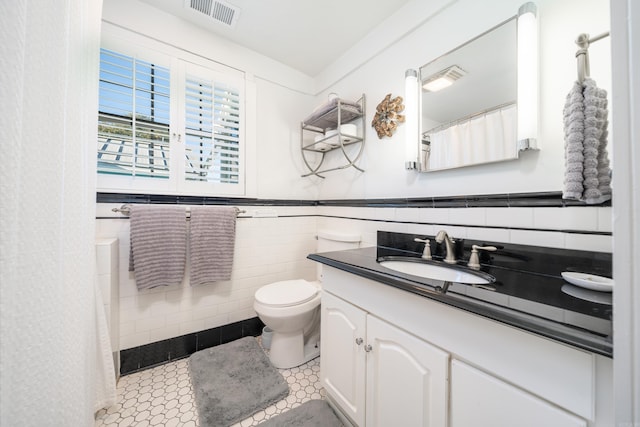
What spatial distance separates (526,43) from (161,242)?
208cm

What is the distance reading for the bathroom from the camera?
1.17 feet

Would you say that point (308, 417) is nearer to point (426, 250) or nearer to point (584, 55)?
point (426, 250)

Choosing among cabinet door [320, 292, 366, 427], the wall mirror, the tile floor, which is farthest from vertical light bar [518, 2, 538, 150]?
the tile floor

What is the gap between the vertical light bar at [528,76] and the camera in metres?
0.92

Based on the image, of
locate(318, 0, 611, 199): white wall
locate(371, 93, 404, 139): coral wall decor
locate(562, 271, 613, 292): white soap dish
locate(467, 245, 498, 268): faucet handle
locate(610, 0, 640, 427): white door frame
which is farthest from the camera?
locate(371, 93, 404, 139): coral wall decor

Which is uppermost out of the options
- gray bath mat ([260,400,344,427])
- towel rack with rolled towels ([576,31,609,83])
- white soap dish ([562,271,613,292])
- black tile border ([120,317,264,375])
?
towel rack with rolled towels ([576,31,609,83])

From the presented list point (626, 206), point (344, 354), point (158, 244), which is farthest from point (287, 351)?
point (626, 206)

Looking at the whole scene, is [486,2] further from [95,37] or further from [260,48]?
[95,37]

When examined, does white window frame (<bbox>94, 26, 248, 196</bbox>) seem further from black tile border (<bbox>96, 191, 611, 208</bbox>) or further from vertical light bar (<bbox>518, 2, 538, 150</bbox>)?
vertical light bar (<bbox>518, 2, 538, 150</bbox>)

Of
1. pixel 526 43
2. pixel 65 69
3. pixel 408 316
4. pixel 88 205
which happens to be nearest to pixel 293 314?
pixel 408 316

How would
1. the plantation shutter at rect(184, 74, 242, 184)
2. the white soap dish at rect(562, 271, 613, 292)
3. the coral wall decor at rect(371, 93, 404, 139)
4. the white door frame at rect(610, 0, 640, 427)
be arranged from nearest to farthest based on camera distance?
the white door frame at rect(610, 0, 640, 427)
the white soap dish at rect(562, 271, 613, 292)
the coral wall decor at rect(371, 93, 404, 139)
the plantation shutter at rect(184, 74, 242, 184)

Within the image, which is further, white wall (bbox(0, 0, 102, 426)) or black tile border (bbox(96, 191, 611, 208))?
black tile border (bbox(96, 191, 611, 208))

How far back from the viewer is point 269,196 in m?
1.95

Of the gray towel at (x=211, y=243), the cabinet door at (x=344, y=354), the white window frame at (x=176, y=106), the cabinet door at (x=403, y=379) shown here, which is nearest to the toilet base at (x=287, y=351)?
the cabinet door at (x=344, y=354)
